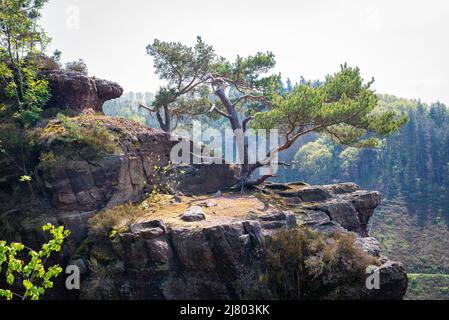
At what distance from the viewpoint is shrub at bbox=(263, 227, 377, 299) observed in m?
11.3

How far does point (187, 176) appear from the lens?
20172 millimetres

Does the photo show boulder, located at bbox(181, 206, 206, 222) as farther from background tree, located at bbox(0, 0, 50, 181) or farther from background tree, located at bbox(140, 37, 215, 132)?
background tree, located at bbox(140, 37, 215, 132)

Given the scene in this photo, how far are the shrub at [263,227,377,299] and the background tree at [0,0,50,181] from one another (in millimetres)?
10466

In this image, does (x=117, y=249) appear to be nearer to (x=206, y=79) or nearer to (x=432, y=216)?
(x=206, y=79)

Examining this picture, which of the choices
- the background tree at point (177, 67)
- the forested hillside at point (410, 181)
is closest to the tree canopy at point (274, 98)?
the background tree at point (177, 67)

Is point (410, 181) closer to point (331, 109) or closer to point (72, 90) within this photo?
point (331, 109)

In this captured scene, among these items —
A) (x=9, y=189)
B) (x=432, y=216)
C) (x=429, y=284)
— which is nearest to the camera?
(x=9, y=189)

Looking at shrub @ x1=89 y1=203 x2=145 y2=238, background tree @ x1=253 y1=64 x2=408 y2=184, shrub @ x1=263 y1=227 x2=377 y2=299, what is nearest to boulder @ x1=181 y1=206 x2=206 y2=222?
shrub @ x1=89 y1=203 x2=145 y2=238

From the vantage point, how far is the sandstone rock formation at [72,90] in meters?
18.3

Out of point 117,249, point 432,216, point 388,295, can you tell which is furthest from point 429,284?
point 117,249

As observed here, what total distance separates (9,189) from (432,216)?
98.9m

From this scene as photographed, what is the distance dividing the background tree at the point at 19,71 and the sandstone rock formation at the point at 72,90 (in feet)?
3.75

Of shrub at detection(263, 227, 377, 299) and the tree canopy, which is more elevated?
the tree canopy

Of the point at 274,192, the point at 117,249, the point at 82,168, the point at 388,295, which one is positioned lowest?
the point at 388,295
